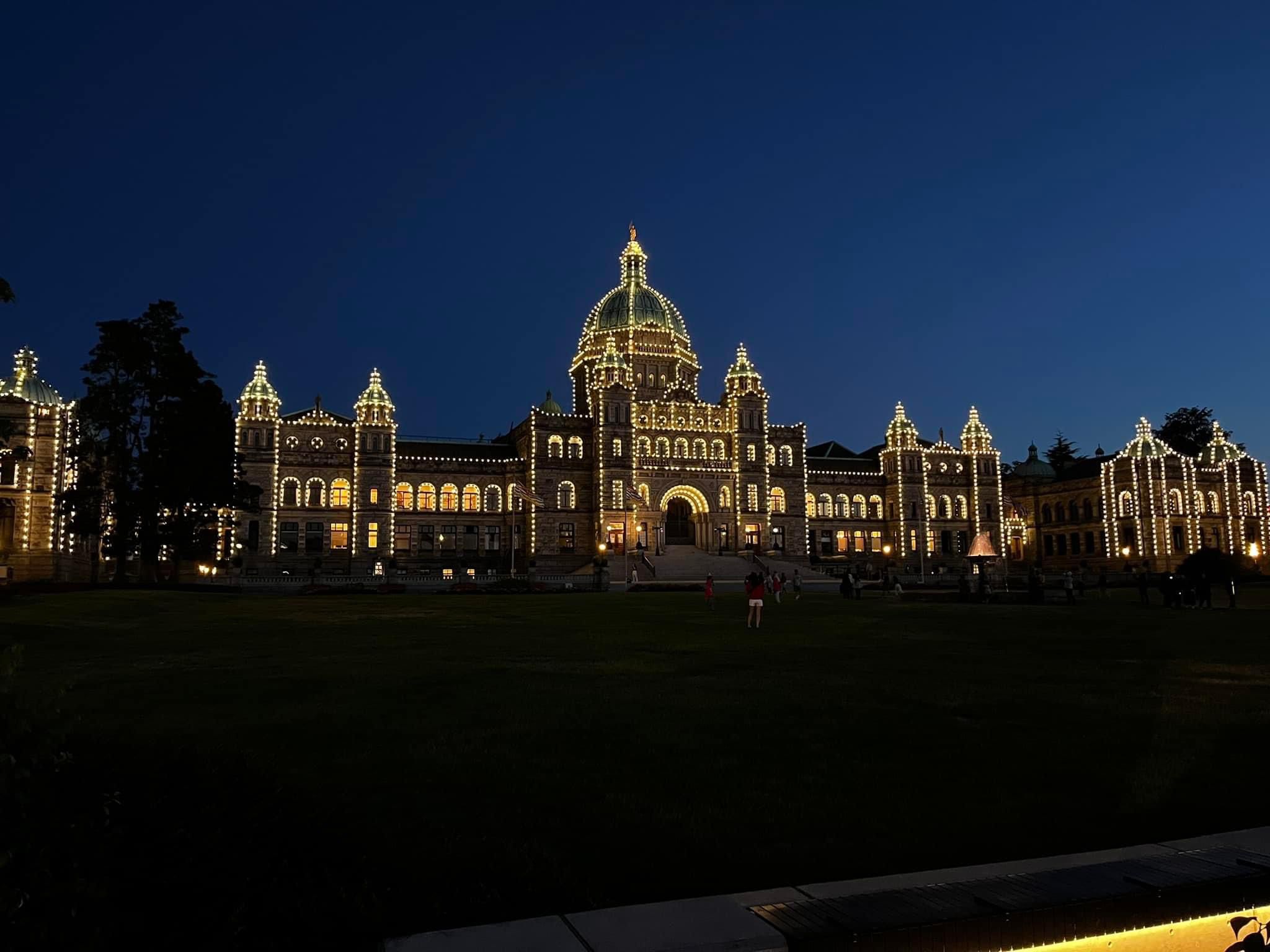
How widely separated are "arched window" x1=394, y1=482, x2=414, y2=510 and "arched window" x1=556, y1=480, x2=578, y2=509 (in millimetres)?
13744

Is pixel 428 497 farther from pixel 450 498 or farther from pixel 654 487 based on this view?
pixel 654 487

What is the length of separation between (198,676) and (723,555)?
69763 mm

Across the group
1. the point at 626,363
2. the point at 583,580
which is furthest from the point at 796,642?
the point at 626,363

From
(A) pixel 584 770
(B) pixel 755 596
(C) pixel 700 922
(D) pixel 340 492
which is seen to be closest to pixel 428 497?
(D) pixel 340 492

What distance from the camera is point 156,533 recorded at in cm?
4950

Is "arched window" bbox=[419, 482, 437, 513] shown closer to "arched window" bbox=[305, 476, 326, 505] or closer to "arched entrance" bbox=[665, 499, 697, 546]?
"arched window" bbox=[305, 476, 326, 505]

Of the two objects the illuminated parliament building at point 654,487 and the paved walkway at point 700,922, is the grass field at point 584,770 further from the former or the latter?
the illuminated parliament building at point 654,487

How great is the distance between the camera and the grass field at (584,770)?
5375 millimetres

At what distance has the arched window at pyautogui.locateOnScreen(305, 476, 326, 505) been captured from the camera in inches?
3258

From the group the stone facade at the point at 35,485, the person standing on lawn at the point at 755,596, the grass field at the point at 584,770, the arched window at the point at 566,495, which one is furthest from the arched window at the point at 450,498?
the grass field at the point at 584,770

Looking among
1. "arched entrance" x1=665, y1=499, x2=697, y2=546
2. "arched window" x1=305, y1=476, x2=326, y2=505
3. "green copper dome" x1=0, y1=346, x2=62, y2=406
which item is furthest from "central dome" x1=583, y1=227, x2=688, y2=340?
"green copper dome" x1=0, y1=346, x2=62, y2=406

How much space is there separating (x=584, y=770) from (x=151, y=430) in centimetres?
4921

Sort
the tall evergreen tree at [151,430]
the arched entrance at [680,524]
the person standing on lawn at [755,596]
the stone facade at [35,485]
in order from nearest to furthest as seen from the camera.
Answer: the person standing on lawn at [755,596]
the tall evergreen tree at [151,430]
the stone facade at [35,485]
the arched entrance at [680,524]

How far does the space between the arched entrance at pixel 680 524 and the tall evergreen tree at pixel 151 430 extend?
150 feet
